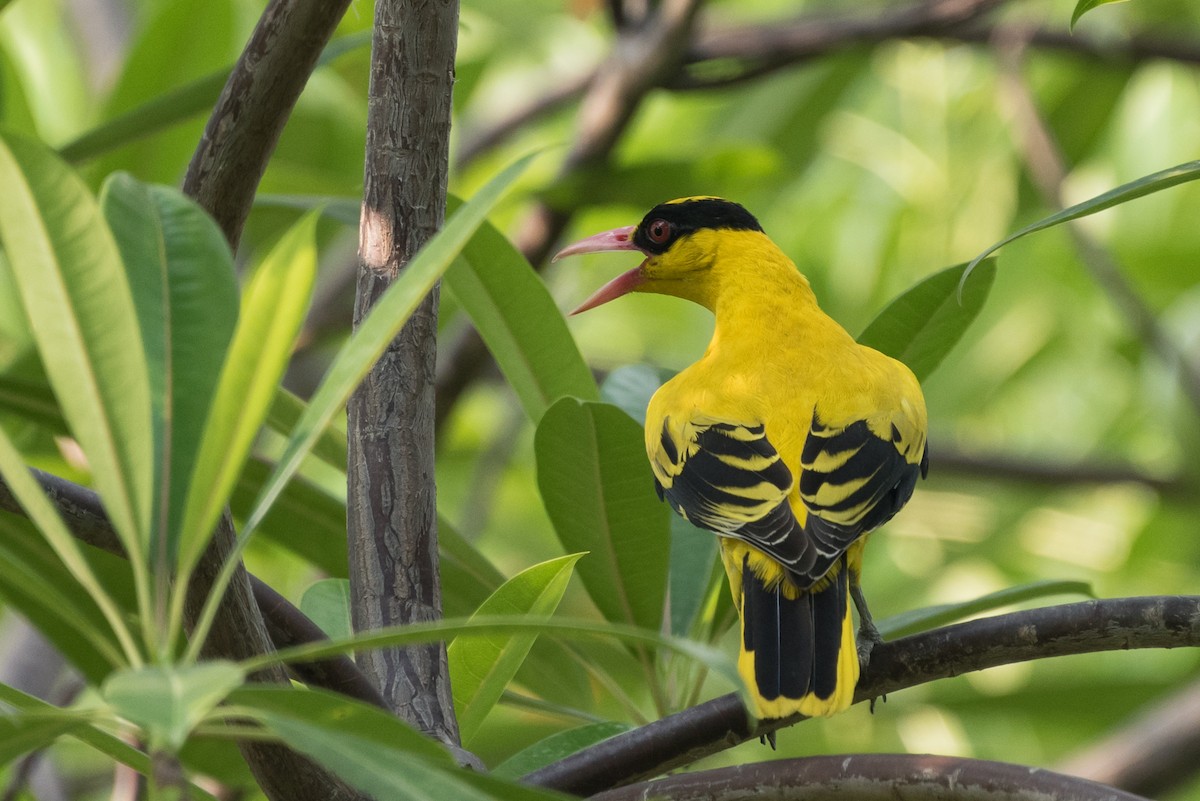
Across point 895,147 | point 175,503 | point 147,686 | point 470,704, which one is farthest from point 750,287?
point 895,147

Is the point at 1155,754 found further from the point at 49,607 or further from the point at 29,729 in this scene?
the point at 29,729

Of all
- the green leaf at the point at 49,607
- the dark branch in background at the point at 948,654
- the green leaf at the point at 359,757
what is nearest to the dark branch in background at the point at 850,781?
the dark branch in background at the point at 948,654

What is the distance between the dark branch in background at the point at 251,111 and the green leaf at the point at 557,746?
79 cm

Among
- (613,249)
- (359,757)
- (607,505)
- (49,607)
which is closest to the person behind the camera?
(359,757)

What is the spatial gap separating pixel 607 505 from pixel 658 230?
4.05 ft

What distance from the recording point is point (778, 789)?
144 cm

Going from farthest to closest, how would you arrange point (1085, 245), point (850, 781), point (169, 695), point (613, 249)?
point (1085, 245) < point (613, 249) < point (850, 781) < point (169, 695)

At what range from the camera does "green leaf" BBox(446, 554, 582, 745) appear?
157 cm

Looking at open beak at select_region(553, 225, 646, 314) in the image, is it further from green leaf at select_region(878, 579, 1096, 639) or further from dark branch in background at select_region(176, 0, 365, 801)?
dark branch in background at select_region(176, 0, 365, 801)

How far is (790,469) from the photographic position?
233 cm

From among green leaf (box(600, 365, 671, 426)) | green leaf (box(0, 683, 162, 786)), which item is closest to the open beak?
green leaf (box(600, 365, 671, 426))

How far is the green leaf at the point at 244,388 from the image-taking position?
45.2 inches

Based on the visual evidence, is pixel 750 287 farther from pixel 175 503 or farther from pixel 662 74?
pixel 175 503

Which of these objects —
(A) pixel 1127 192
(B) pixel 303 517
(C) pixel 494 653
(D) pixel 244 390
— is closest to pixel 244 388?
(D) pixel 244 390
